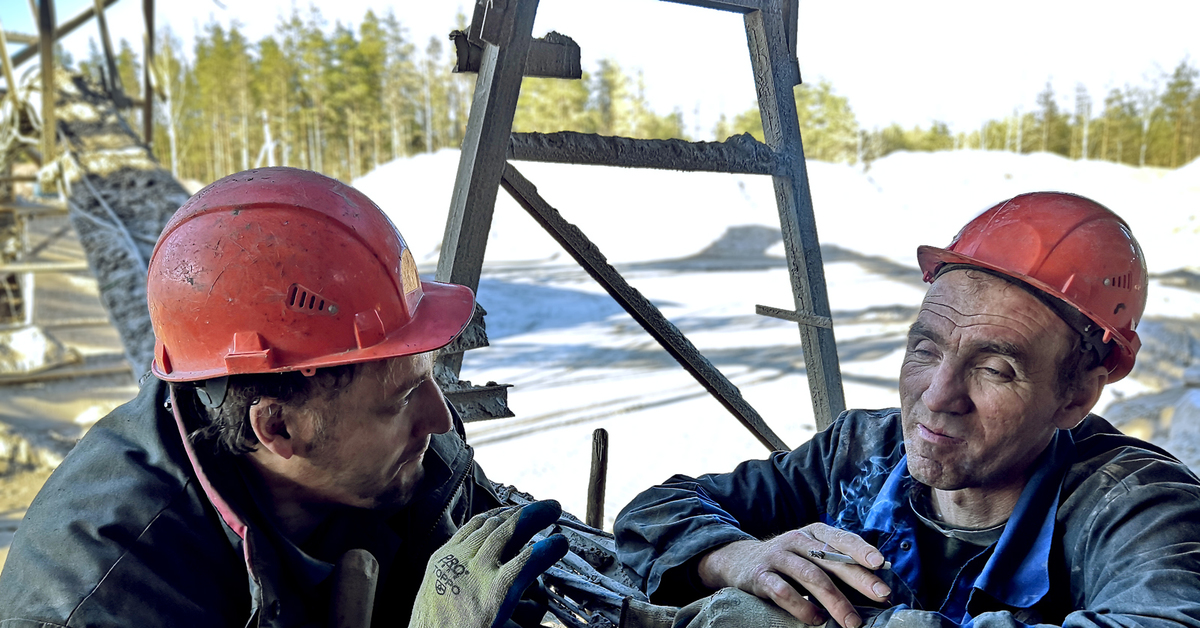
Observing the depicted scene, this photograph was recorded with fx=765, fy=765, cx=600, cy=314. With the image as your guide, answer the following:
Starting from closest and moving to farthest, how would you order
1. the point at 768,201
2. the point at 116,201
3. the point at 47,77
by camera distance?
the point at 116,201, the point at 47,77, the point at 768,201

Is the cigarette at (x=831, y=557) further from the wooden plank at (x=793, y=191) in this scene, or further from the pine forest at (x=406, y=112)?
the pine forest at (x=406, y=112)

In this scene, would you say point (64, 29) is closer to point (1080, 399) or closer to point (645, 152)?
point (645, 152)

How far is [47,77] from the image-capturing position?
304 inches

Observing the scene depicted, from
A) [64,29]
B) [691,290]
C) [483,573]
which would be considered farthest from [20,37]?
[691,290]

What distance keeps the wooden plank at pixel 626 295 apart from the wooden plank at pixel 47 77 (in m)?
7.09

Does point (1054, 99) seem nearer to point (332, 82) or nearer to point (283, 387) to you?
point (332, 82)

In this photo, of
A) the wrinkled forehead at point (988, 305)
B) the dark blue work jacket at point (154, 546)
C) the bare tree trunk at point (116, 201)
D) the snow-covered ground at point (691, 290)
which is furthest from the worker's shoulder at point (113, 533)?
the snow-covered ground at point (691, 290)

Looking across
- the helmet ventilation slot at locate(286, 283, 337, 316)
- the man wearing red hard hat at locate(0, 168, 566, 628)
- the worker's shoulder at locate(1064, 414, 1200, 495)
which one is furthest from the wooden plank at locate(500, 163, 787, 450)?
the worker's shoulder at locate(1064, 414, 1200, 495)

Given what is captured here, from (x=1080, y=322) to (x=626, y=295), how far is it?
1.58 m

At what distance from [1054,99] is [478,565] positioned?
55.9 m

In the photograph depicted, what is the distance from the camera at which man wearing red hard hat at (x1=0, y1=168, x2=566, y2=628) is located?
1.45 m

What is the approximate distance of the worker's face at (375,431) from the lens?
168cm

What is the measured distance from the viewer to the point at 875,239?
2689 centimetres

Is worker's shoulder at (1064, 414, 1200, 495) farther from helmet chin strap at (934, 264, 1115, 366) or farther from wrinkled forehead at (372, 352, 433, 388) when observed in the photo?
wrinkled forehead at (372, 352, 433, 388)
